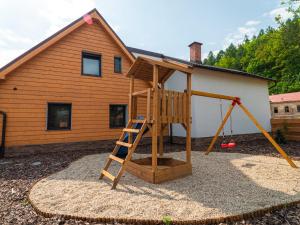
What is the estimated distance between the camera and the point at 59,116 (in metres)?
9.22

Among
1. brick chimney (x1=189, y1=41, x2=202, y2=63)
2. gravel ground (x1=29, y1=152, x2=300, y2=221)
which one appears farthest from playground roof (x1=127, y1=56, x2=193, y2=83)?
brick chimney (x1=189, y1=41, x2=202, y2=63)

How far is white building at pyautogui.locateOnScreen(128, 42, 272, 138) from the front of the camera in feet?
36.1

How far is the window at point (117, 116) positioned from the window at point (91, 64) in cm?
210

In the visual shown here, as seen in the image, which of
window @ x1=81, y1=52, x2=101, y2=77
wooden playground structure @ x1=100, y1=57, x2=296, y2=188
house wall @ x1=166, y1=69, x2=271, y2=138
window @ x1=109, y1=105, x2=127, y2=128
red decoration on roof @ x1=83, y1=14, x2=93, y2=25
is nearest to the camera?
wooden playground structure @ x1=100, y1=57, x2=296, y2=188

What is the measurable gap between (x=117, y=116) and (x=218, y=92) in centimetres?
663

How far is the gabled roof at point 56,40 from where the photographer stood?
7792 mm

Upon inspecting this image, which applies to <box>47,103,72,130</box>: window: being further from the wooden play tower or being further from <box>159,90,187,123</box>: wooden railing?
<box>159,90,187,123</box>: wooden railing

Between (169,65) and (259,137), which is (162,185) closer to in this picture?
(169,65)

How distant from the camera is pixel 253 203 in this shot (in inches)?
130

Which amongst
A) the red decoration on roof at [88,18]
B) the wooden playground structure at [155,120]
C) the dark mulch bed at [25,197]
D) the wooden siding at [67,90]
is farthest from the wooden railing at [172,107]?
the red decoration on roof at [88,18]

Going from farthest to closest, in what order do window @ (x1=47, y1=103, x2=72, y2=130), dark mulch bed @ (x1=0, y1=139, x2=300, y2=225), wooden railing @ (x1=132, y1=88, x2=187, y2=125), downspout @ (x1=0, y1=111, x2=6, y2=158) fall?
window @ (x1=47, y1=103, x2=72, y2=130) → downspout @ (x1=0, y1=111, x2=6, y2=158) → wooden railing @ (x1=132, y1=88, x2=187, y2=125) → dark mulch bed @ (x1=0, y1=139, x2=300, y2=225)

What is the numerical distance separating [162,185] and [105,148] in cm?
626

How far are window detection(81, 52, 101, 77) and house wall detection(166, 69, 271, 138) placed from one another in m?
4.88

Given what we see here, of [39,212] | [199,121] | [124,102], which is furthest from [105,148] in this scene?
[39,212]
